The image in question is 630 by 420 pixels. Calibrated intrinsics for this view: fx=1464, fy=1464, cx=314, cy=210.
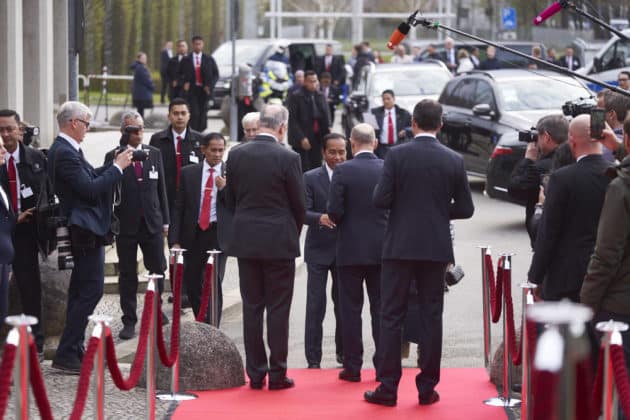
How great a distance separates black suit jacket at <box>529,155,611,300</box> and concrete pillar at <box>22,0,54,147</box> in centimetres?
1283

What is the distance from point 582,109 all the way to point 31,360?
4.58 m

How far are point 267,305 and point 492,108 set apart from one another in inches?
486

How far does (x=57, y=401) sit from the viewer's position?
9.23m

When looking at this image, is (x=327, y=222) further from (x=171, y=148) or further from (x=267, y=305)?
(x=171, y=148)

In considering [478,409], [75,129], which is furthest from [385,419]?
[75,129]

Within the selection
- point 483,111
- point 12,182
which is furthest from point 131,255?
point 483,111

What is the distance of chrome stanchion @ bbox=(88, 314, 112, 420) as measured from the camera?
22.5ft

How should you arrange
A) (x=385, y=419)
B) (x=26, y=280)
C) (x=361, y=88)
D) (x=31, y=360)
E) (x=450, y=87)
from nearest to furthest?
(x=31, y=360), (x=385, y=419), (x=26, y=280), (x=450, y=87), (x=361, y=88)

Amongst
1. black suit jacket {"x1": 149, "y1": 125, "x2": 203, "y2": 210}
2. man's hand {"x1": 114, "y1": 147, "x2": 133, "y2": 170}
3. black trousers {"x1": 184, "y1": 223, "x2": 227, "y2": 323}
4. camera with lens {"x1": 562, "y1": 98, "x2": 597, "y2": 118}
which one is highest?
camera with lens {"x1": 562, "y1": 98, "x2": 597, "y2": 118}

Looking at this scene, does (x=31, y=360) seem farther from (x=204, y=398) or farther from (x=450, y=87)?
(x=450, y=87)

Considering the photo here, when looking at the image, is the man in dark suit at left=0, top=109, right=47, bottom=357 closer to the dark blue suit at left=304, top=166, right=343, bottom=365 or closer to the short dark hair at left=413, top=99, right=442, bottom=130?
the dark blue suit at left=304, top=166, right=343, bottom=365

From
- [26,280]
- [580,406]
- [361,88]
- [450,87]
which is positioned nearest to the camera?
[580,406]

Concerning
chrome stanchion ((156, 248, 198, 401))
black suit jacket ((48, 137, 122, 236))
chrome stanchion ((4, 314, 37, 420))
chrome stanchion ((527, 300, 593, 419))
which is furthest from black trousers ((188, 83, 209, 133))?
chrome stanchion ((527, 300, 593, 419))

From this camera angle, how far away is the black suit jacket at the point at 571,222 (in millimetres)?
7938
